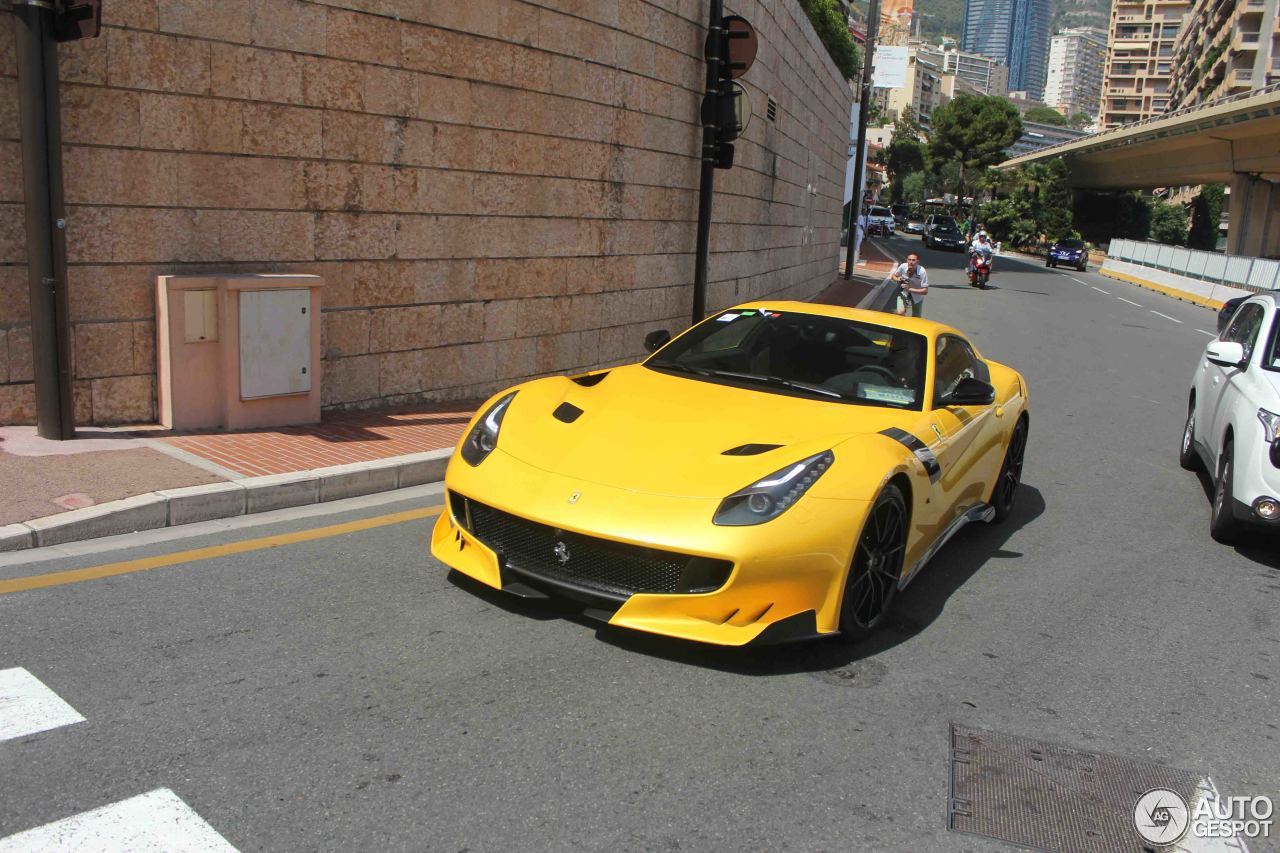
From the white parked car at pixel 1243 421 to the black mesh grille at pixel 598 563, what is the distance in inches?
154

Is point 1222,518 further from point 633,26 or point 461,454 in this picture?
point 633,26

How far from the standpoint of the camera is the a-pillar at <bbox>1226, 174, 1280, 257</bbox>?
56625 millimetres

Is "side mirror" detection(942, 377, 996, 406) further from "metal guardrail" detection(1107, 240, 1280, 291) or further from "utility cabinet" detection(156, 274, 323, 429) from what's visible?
"metal guardrail" detection(1107, 240, 1280, 291)

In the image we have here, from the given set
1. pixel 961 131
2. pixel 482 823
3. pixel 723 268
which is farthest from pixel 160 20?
pixel 961 131

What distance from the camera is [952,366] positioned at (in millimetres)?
6453

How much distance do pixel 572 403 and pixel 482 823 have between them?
8.44 ft

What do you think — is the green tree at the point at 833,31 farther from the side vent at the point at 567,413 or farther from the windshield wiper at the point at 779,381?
the side vent at the point at 567,413

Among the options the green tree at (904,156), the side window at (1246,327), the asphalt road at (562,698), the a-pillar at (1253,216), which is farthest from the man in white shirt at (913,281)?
the green tree at (904,156)

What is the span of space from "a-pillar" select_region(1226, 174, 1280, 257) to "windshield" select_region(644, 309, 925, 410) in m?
57.4

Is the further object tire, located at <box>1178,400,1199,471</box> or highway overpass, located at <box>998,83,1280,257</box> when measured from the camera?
highway overpass, located at <box>998,83,1280,257</box>

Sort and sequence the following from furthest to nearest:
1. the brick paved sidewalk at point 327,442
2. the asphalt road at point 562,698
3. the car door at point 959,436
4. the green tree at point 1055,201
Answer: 1. the green tree at point 1055,201
2. the brick paved sidewalk at point 327,442
3. the car door at point 959,436
4. the asphalt road at point 562,698

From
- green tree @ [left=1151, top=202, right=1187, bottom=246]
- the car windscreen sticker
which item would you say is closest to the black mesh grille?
the car windscreen sticker

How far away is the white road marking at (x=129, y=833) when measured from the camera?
9.70ft

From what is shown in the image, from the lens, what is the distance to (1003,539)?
693cm
